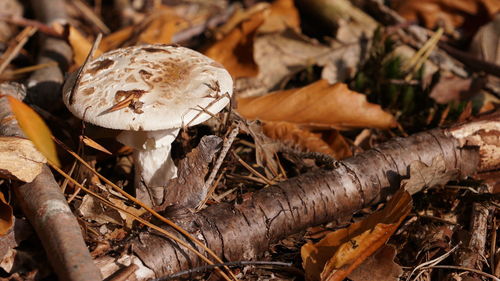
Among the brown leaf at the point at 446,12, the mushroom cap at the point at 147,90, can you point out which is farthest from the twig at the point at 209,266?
the brown leaf at the point at 446,12

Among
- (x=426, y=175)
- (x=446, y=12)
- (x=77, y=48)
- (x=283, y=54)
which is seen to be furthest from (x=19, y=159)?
(x=446, y=12)

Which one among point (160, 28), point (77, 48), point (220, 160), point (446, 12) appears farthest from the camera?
point (446, 12)

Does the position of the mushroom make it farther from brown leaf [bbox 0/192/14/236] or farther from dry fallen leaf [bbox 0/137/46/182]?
brown leaf [bbox 0/192/14/236]

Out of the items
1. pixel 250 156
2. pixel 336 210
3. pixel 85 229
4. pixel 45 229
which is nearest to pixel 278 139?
pixel 250 156

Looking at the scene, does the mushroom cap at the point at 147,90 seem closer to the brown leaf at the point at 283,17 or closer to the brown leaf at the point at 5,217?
the brown leaf at the point at 5,217

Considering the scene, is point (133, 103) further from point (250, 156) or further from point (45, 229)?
point (250, 156)

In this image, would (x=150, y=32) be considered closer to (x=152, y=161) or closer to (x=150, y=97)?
(x=152, y=161)
